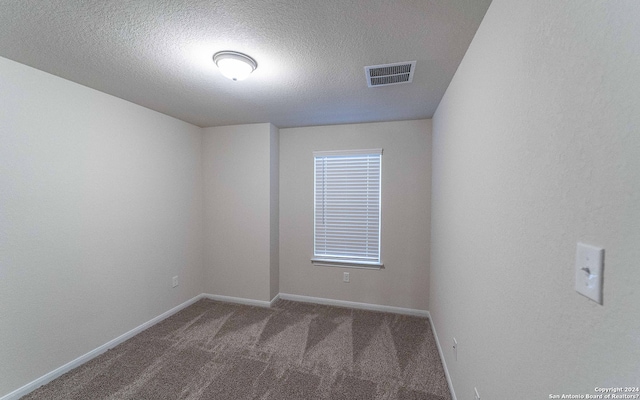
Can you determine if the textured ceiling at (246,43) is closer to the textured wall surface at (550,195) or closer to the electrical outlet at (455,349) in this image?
the textured wall surface at (550,195)

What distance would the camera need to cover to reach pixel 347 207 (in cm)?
330

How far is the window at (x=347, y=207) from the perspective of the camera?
126 inches

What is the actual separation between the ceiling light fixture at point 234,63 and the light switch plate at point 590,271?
1.92 metres

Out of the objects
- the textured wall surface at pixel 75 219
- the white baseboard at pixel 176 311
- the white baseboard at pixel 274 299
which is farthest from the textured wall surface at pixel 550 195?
the textured wall surface at pixel 75 219

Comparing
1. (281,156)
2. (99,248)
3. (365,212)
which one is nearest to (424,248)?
Result: (365,212)

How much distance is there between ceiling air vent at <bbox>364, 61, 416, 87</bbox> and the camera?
1.75 meters

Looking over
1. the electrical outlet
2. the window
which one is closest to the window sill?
the window

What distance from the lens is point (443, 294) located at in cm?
219

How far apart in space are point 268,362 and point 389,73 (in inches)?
105

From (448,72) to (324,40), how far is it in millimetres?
1019

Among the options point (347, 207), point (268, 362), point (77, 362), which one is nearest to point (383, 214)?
point (347, 207)

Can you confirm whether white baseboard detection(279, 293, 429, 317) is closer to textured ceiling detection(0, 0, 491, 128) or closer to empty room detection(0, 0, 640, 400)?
empty room detection(0, 0, 640, 400)

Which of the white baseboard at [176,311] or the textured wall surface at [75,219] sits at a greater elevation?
the textured wall surface at [75,219]

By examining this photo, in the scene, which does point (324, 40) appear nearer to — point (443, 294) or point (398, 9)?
point (398, 9)
